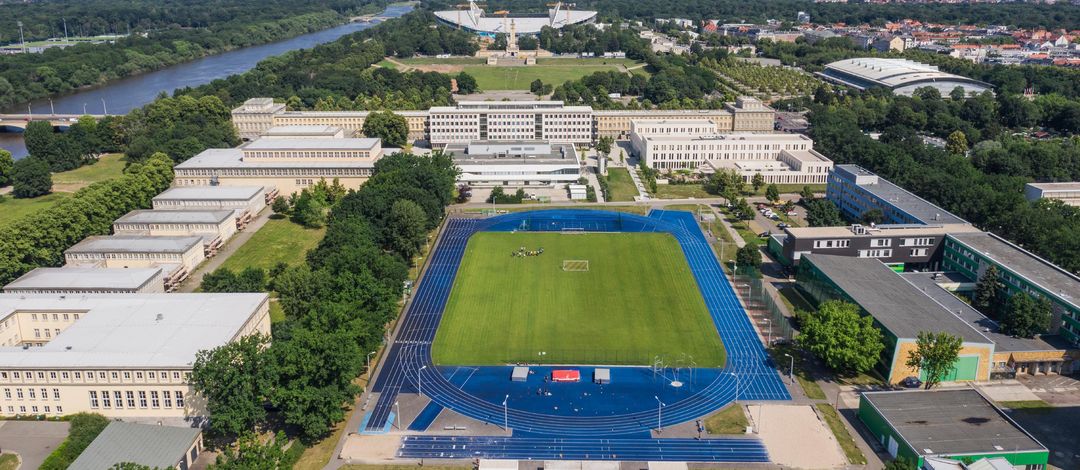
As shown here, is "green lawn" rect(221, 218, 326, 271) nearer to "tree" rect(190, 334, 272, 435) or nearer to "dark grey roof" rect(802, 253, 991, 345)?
"tree" rect(190, 334, 272, 435)

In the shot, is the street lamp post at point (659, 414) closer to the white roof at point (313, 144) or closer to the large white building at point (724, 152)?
the white roof at point (313, 144)

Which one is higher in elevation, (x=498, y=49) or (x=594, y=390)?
(x=498, y=49)

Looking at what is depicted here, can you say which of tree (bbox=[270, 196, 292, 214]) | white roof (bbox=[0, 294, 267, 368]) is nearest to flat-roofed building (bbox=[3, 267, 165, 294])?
white roof (bbox=[0, 294, 267, 368])

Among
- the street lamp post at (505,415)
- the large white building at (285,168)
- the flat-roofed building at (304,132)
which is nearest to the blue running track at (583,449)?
the street lamp post at (505,415)

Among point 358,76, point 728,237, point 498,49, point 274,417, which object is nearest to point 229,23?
point 498,49

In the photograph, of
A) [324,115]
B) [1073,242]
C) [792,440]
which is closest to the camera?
[792,440]

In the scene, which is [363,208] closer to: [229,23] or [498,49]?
[498,49]
